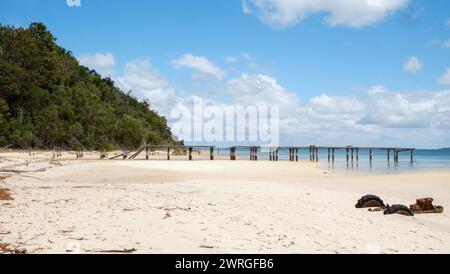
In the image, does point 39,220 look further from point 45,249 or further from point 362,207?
point 362,207

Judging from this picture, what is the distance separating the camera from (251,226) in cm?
825

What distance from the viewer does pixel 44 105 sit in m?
64.0

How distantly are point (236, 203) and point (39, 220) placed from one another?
5331 millimetres

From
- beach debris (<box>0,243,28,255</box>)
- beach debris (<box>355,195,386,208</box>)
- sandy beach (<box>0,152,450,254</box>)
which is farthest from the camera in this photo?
beach debris (<box>355,195,386,208</box>)

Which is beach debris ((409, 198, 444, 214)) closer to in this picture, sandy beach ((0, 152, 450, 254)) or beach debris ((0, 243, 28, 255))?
sandy beach ((0, 152, 450, 254))

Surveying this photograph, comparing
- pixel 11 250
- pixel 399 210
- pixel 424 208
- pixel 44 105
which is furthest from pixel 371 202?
pixel 44 105

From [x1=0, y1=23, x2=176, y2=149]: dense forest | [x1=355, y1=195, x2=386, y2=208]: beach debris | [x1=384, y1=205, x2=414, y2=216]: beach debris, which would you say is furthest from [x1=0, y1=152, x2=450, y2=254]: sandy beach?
[x1=0, y1=23, x2=176, y2=149]: dense forest

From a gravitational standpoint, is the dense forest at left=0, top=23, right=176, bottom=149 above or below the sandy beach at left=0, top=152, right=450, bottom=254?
above

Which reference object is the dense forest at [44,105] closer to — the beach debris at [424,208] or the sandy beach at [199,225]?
the sandy beach at [199,225]

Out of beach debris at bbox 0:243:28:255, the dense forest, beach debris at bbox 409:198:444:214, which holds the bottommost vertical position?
beach debris at bbox 409:198:444:214

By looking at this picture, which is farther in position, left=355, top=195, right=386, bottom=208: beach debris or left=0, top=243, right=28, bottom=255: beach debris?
left=355, top=195, right=386, bottom=208: beach debris

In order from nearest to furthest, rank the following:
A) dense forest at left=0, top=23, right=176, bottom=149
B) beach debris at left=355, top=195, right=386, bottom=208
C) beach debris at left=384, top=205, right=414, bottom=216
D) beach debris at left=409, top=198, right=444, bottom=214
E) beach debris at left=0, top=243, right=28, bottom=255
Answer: beach debris at left=0, top=243, right=28, bottom=255 → beach debris at left=384, top=205, right=414, bottom=216 → beach debris at left=409, top=198, right=444, bottom=214 → beach debris at left=355, top=195, right=386, bottom=208 → dense forest at left=0, top=23, right=176, bottom=149

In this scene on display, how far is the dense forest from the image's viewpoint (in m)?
56.5
